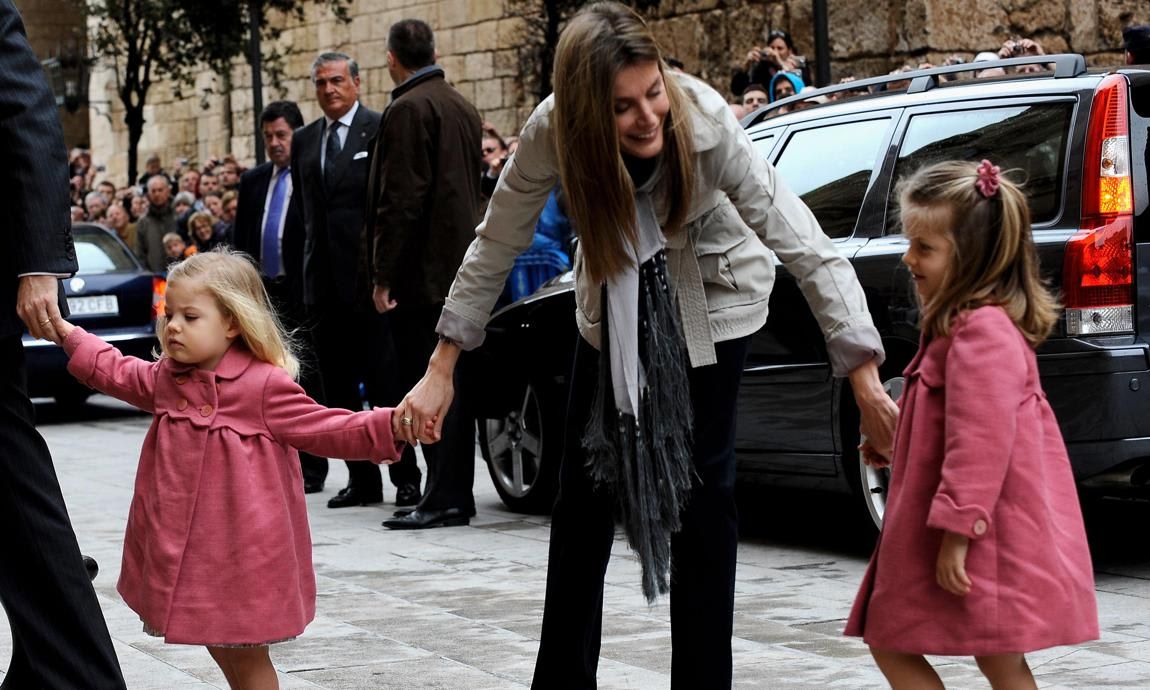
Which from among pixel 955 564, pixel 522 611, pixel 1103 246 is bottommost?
pixel 522 611

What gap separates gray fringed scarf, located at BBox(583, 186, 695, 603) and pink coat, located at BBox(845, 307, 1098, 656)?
1.84 ft

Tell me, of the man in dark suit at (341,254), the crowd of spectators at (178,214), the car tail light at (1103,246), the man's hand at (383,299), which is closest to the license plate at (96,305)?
the crowd of spectators at (178,214)

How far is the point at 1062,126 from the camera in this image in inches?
252

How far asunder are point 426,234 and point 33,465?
4118mm

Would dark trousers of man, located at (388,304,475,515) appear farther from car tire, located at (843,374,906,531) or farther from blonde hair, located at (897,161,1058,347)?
blonde hair, located at (897,161,1058,347)

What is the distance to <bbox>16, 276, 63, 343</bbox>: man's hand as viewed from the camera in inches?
166

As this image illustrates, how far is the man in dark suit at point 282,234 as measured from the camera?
9.70m

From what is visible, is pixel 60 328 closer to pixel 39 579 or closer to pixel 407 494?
pixel 39 579

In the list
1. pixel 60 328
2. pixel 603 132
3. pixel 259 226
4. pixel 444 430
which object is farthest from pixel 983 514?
pixel 259 226

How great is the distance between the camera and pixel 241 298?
418 centimetres

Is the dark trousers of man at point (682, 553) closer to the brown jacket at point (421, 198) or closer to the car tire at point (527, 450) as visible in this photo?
the car tire at point (527, 450)

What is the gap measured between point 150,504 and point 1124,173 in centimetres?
354

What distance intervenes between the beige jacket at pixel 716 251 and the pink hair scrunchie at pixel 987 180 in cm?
43

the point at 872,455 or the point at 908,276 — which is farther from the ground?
the point at 908,276
